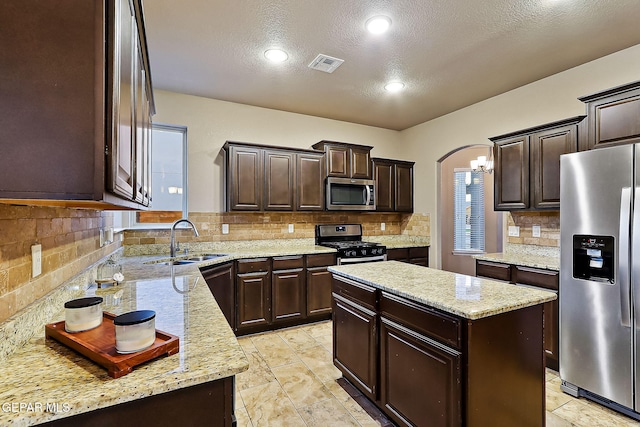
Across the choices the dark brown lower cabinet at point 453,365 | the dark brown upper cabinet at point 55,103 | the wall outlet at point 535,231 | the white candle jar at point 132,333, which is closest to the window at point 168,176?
the dark brown lower cabinet at point 453,365

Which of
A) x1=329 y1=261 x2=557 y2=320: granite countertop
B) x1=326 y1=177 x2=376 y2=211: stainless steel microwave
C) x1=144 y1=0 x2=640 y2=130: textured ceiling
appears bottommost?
x1=329 y1=261 x2=557 y2=320: granite countertop

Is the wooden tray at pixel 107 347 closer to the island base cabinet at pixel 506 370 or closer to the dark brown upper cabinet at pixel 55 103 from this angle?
the dark brown upper cabinet at pixel 55 103

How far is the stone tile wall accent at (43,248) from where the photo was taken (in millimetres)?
1031

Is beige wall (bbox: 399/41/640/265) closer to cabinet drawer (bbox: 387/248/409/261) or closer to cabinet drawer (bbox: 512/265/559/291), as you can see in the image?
cabinet drawer (bbox: 387/248/409/261)

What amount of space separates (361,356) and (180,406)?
1511 millimetres

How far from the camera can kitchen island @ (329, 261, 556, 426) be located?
1.49 m

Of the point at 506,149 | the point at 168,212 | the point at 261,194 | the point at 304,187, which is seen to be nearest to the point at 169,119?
the point at 168,212

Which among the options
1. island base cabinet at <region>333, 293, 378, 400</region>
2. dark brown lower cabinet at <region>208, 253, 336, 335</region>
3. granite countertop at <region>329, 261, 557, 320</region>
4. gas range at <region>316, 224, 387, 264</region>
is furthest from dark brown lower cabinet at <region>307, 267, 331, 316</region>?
granite countertop at <region>329, 261, 557, 320</region>

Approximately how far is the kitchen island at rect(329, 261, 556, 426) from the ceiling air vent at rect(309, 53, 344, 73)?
1.99 meters

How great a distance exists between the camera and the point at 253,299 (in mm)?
3441

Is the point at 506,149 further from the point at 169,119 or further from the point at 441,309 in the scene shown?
the point at 169,119

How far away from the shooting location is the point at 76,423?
2.59 feet

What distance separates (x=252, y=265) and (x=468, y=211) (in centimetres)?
432

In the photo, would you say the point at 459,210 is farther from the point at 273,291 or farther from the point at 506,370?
the point at 506,370
